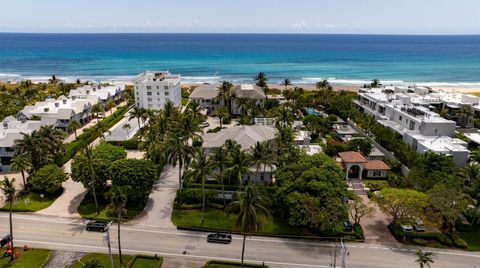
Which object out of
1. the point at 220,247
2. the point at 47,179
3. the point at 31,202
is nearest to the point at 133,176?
the point at 47,179

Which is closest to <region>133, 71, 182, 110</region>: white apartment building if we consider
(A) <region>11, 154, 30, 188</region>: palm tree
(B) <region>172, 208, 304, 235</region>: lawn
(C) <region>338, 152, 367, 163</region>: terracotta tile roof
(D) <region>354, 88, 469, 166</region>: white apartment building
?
(D) <region>354, 88, 469, 166</region>: white apartment building

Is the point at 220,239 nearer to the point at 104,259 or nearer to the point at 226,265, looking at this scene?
the point at 226,265

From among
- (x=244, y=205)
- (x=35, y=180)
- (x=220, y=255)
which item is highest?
(x=244, y=205)

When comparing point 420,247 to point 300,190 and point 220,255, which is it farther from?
point 220,255

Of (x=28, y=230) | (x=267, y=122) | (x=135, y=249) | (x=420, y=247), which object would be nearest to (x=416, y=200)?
(x=420, y=247)

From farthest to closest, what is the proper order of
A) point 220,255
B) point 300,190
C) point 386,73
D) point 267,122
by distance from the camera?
point 386,73
point 267,122
point 300,190
point 220,255

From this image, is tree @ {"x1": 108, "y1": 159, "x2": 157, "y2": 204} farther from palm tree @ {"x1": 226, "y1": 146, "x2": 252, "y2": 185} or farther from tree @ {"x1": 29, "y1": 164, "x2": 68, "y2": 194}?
palm tree @ {"x1": 226, "y1": 146, "x2": 252, "y2": 185}
